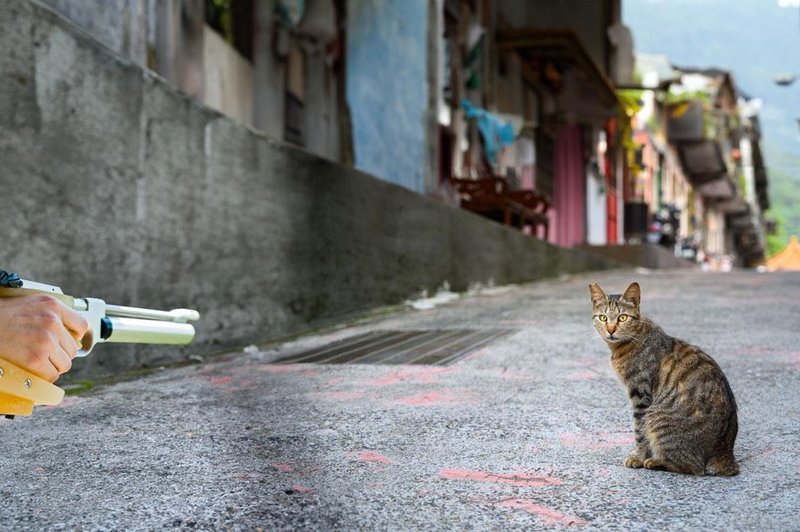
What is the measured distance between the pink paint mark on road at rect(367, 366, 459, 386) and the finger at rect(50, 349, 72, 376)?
8.10 ft

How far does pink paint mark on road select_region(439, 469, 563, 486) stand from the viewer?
2.57 metres

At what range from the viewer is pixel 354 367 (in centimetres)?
479

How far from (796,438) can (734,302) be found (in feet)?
16.5

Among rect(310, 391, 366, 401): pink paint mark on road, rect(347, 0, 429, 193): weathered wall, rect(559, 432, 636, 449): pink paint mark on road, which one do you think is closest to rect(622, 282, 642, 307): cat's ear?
rect(559, 432, 636, 449): pink paint mark on road

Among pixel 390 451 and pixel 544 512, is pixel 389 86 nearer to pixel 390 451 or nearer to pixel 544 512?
pixel 390 451

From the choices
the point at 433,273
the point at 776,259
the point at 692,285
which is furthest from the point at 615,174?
the point at 776,259

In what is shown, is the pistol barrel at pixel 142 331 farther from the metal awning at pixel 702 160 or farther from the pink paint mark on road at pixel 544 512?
the metal awning at pixel 702 160

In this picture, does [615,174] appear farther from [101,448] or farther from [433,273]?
[101,448]

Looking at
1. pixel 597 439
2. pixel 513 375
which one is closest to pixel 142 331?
pixel 597 439

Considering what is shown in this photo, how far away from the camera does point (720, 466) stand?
8.45 feet

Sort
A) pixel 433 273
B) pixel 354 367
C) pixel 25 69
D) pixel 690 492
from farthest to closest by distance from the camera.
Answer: pixel 433 273, pixel 354 367, pixel 25 69, pixel 690 492

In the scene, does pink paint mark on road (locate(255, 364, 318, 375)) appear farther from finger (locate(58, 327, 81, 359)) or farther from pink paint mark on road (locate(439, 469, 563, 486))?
finger (locate(58, 327, 81, 359))

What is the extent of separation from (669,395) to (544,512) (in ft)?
1.82

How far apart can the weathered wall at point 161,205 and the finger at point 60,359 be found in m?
2.23
